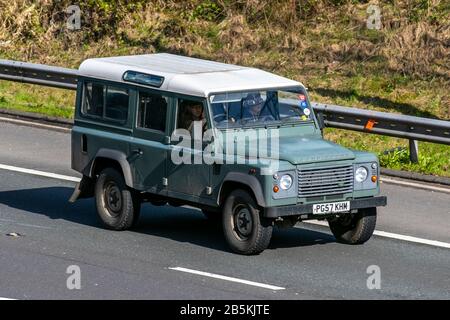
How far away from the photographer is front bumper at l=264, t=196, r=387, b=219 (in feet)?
45.1

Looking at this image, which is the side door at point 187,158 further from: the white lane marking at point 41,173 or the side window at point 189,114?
the white lane marking at point 41,173

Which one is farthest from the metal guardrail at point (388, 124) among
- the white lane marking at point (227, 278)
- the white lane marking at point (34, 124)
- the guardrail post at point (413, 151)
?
the white lane marking at point (34, 124)

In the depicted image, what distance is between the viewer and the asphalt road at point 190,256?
12969mm

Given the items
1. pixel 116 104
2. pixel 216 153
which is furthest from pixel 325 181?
pixel 116 104

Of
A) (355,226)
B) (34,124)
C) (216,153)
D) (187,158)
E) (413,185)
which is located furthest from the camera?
(34,124)

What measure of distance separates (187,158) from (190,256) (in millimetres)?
1115

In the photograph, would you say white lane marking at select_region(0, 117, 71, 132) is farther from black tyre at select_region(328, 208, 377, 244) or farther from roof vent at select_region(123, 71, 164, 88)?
black tyre at select_region(328, 208, 377, 244)

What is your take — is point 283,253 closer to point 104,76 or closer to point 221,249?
point 221,249

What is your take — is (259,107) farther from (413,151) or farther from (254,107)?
(413,151)

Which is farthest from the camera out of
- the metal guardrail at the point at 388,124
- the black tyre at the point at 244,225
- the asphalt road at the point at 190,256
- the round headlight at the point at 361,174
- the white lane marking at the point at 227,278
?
the metal guardrail at the point at 388,124

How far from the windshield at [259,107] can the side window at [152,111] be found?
720 millimetres

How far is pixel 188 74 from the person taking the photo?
49.3ft

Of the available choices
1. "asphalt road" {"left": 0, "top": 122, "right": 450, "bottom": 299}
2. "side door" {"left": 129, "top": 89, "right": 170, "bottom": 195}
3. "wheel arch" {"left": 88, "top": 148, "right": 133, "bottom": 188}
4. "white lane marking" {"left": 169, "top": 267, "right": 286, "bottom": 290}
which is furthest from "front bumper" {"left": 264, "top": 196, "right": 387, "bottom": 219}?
"wheel arch" {"left": 88, "top": 148, "right": 133, "bottom": 188}
